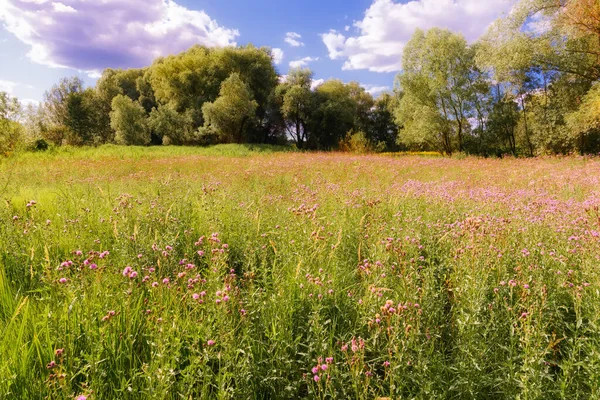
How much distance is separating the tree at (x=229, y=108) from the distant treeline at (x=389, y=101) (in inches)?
4.3

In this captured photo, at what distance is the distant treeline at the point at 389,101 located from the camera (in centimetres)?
1883

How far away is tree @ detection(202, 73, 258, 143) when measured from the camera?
33500mm

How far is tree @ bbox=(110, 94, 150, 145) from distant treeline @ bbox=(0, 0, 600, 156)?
0.11 metres

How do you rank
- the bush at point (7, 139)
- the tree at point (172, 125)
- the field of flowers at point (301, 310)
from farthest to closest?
1. the tree at point (172, 125)
2. the bush at point (7, 139)
3. the field of flowers at point (301, 310)

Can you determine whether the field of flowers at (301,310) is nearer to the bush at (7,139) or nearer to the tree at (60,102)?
the bush at (7,139)

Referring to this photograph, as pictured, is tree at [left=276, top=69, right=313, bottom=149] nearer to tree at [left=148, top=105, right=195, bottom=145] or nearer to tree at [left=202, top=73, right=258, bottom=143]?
tree at [left=202, top=73, right=258, bottom=143]

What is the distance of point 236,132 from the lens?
1449 inches

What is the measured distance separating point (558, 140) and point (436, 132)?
8444 millimetres

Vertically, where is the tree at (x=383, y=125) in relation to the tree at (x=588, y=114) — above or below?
above

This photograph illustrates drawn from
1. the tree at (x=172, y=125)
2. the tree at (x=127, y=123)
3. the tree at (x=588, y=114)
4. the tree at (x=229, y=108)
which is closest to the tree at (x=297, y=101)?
the tree at (x=229, y=108)

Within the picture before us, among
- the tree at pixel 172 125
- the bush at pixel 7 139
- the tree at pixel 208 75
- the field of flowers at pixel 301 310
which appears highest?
the tree at pixel 208 75

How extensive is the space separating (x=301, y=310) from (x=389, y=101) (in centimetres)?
5229

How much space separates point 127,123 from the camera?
3469cm

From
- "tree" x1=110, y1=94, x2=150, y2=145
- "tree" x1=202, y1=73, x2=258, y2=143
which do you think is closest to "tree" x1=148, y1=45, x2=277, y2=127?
"tree" x1=202, y1=73, x2=258, y2=143
